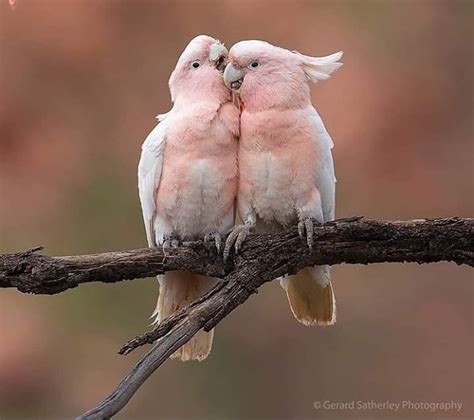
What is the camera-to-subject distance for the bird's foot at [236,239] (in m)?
2.18

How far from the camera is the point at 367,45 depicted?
3.68 m

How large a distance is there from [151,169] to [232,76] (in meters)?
0.37

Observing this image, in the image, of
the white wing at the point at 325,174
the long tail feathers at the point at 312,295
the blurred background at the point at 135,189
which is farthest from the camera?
the blurred background at the point at 135,189

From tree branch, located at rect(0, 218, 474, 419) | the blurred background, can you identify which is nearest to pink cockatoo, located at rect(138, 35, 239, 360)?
tree branch, located at rect(0, 218, 474, 419)

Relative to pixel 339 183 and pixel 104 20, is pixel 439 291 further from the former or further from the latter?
pixel 104 20

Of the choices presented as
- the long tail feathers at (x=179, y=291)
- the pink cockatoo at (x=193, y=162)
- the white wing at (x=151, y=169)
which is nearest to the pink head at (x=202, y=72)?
the pink cockatoo at (x=193, y=162)

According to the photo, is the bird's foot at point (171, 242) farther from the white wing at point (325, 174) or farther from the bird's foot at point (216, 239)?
the white wing at point (325, 174)

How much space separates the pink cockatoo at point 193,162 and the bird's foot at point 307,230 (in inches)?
9.4

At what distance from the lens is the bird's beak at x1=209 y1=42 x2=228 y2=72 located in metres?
2.38

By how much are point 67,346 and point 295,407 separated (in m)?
1.06

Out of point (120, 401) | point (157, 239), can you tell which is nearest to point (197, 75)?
point (157, 239)

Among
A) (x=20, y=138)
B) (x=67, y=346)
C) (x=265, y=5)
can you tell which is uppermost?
(x=265, y=5)

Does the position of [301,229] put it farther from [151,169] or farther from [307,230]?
[151,169]

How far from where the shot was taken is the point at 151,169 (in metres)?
2.37
